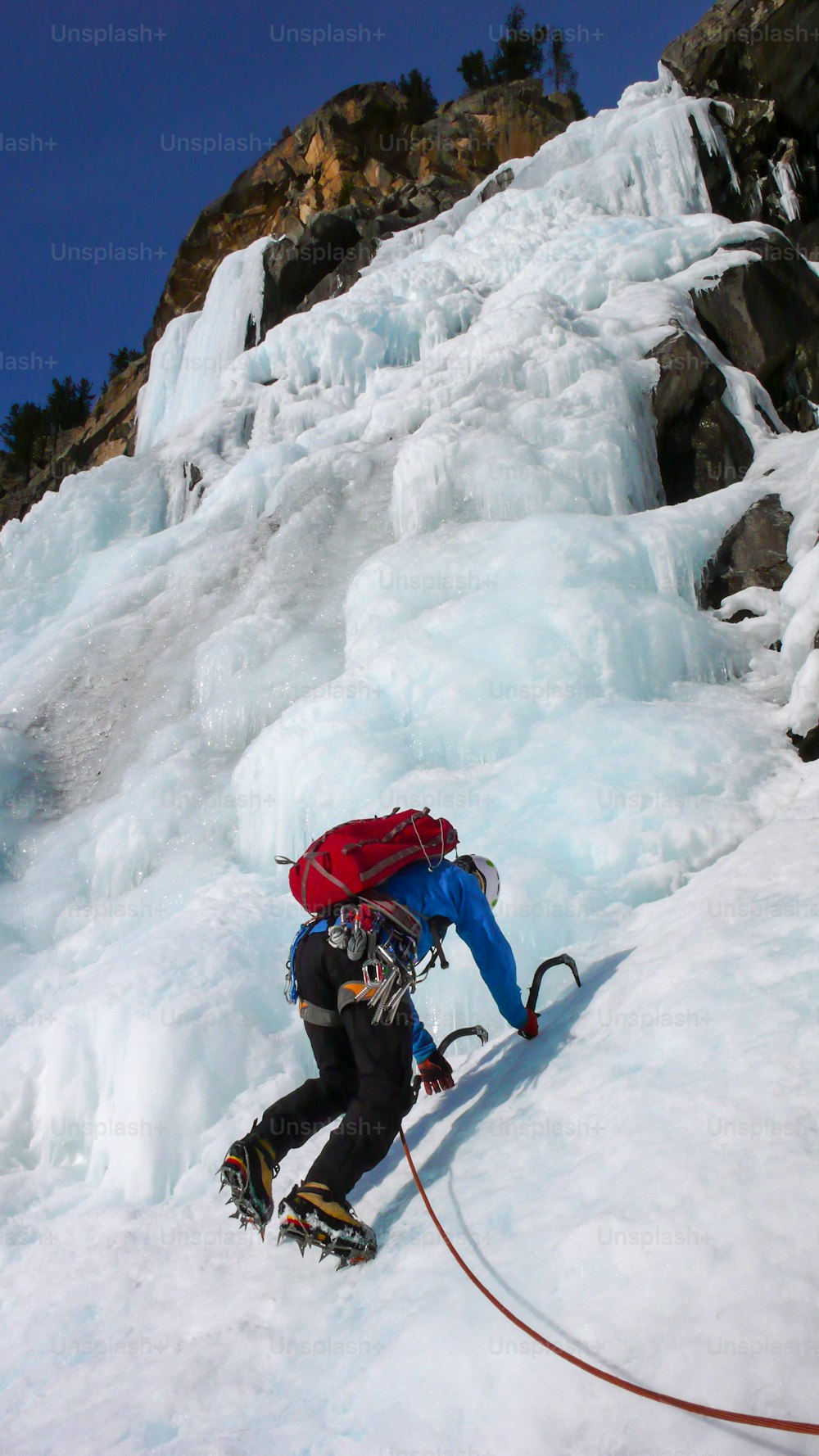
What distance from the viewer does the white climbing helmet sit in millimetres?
3004

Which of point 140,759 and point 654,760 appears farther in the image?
point 140,759

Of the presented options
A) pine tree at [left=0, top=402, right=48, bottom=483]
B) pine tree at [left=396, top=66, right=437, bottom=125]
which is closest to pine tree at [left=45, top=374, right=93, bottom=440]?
pine tree at [left=0, top=402, right=48, bottom=483]

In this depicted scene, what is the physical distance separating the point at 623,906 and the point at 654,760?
2.92 ft

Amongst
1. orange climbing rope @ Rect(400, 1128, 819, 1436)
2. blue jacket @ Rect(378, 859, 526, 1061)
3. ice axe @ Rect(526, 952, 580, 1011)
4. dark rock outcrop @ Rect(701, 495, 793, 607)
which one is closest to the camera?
orange climbing rope @ Rect(400, 1128, 819, 1436)

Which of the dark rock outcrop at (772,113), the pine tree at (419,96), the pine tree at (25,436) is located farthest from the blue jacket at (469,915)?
the pine tree at (25,436)

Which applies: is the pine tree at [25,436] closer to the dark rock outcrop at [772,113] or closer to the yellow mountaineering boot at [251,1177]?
the dark rock outcrop at [772,113]

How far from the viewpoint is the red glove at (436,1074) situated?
308cm

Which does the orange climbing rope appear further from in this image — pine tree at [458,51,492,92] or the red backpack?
pine tree at [458,51,492,92]

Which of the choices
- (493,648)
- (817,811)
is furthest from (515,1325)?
(493,648)

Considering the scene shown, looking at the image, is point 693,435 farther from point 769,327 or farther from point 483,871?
point 483,871

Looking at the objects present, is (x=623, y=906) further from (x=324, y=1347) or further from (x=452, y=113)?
(x=452, y=113)

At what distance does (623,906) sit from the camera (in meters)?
3.88

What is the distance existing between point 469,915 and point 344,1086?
64 cm

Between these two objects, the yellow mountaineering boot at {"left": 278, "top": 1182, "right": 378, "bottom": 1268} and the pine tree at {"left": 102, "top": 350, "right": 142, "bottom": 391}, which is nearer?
the yellow mountaineering boot at {"left": 278, "top": 1182, "right": 378, "bottom": 1268}
